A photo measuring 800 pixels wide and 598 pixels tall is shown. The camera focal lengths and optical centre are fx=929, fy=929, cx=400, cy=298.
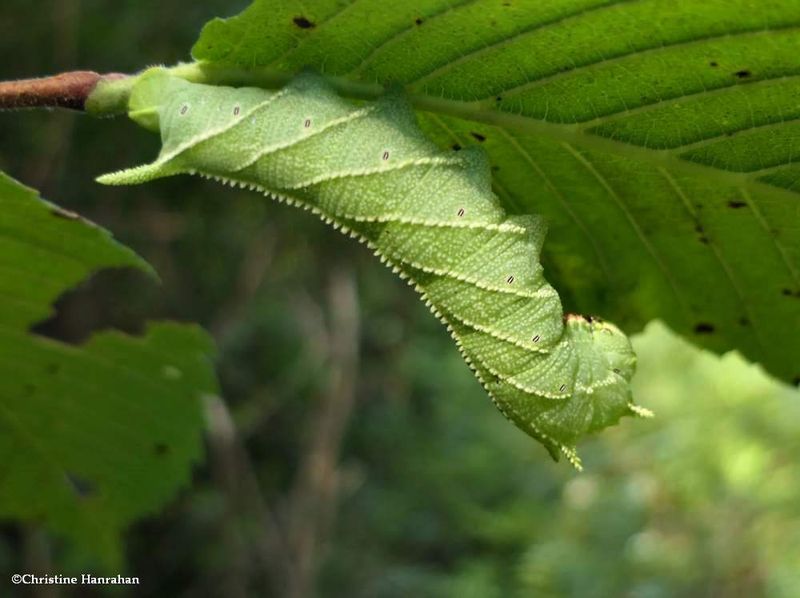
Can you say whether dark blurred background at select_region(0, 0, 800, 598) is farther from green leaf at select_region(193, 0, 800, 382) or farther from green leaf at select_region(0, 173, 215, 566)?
green leaf at select_region(193, 0, 800, 382)

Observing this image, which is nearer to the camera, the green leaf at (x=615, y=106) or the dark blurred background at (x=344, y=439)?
the green leaf at (x=615, y=106)

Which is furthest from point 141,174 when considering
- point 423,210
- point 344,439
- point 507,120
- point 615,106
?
point 344,439

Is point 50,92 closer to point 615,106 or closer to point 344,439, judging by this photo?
point 615,106

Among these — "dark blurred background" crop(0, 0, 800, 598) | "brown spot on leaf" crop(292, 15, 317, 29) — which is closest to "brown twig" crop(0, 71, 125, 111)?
"brown spot on leaf" crop(292, 15, 317, 29)

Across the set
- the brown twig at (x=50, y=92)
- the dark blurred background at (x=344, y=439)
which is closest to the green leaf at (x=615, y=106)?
the brown twig at (x=50, y=92)

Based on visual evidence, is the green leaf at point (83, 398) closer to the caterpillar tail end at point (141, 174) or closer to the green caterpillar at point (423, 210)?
the caterpillar tail end at point (141, 174)

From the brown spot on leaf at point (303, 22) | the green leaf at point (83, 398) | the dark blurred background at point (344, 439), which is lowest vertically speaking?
the dark blurred background at point (344, 439)

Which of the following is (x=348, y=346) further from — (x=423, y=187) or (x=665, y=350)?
(x=423, y=187)
